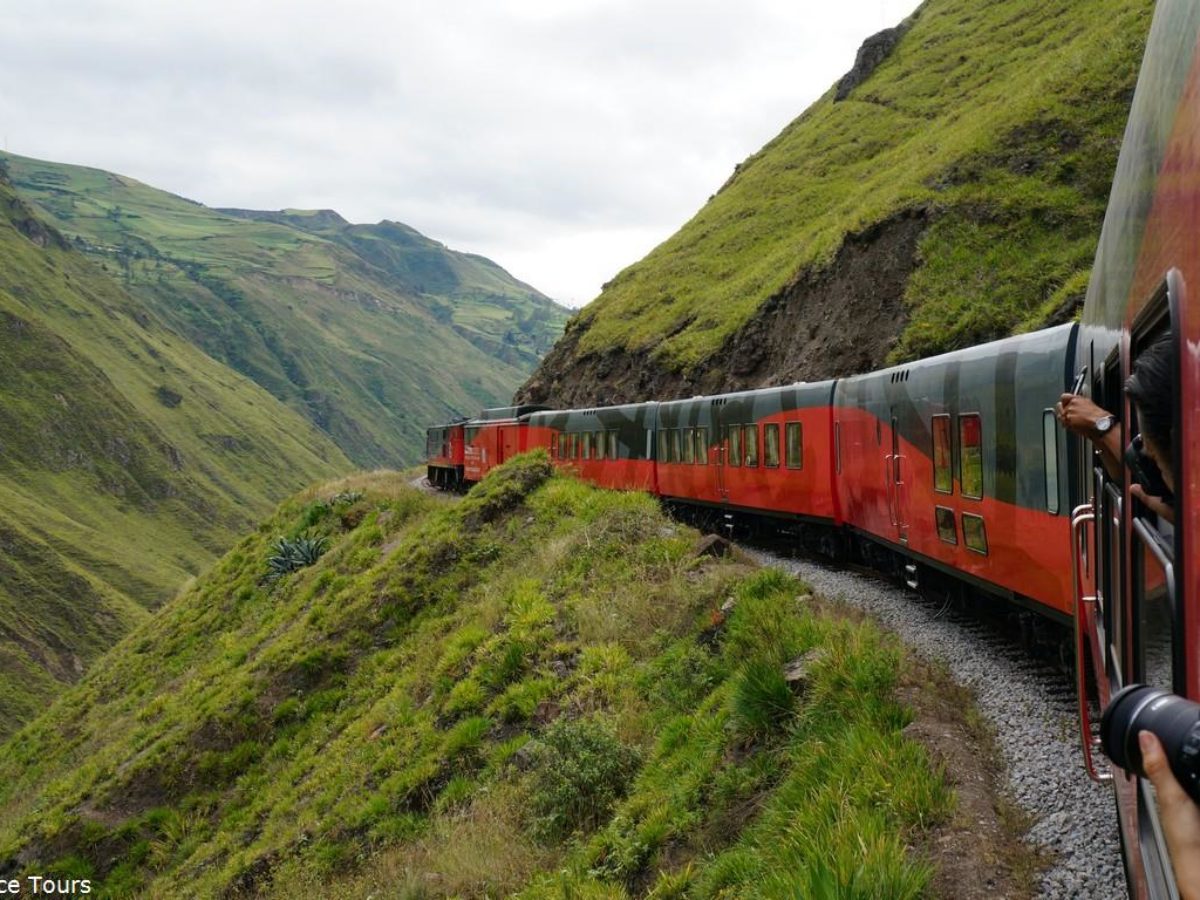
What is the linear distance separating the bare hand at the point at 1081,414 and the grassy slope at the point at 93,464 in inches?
3452

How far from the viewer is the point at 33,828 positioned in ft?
61.4

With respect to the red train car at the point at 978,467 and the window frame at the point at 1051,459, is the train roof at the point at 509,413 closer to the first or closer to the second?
the red train car at the point at 978,467

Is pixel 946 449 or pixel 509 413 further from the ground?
pixel 509 413

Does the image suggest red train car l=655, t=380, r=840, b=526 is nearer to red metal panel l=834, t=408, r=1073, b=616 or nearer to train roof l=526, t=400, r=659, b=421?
red metal panel l=834, t=408, r=1073, b=616

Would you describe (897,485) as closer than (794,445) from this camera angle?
Yes

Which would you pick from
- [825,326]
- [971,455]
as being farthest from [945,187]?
[971,455]

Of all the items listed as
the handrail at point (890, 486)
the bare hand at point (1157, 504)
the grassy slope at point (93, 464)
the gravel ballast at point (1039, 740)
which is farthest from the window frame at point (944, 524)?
the grassy slope at point (93, 464)

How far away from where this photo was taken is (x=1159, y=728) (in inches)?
70.4

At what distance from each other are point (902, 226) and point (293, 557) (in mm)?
23576

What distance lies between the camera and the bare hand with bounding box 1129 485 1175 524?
276 centimetres

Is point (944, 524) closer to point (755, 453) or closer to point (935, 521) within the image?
point (935, 521)

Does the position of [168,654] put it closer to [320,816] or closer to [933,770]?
[320,816]

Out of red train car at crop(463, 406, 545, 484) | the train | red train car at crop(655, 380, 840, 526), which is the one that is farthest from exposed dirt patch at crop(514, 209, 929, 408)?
red train car at crop(655, 380, 840, 526)

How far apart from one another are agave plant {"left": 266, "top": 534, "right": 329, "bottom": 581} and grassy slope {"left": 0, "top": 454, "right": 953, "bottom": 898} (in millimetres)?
4284
